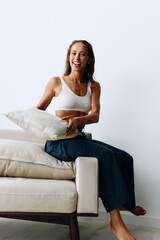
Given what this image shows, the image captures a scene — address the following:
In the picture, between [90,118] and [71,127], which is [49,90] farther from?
[71,127]

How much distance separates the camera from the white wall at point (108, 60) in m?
2.69

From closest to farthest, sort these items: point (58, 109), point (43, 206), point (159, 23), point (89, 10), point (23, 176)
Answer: point (43, 206) < point (23, 176) < point (58, 109) < point (159, 23) < point (89, 10)

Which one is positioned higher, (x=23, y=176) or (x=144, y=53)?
(x=144, y=53)

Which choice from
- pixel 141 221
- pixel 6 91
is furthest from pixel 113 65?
pixel 141 221

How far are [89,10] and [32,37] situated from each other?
463 millimetres

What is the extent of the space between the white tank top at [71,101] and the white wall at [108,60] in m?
0.51

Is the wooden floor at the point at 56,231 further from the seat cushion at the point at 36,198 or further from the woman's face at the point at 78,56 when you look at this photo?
the woman's face at the point at 78,56

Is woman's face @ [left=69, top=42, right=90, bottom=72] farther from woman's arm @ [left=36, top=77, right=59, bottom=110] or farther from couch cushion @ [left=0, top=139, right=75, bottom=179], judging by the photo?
couch cushion @ [left=0, top=139, right=75, bottom=179]

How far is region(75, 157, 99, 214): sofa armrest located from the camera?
187cm

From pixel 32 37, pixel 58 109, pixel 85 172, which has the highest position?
pixel 32 37

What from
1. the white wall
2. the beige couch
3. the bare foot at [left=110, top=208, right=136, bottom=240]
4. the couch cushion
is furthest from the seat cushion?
the white wall

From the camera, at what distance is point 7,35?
3051 millimetres

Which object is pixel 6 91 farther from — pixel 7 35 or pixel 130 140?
pixel 130 140

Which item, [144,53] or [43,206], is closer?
[43,206]
